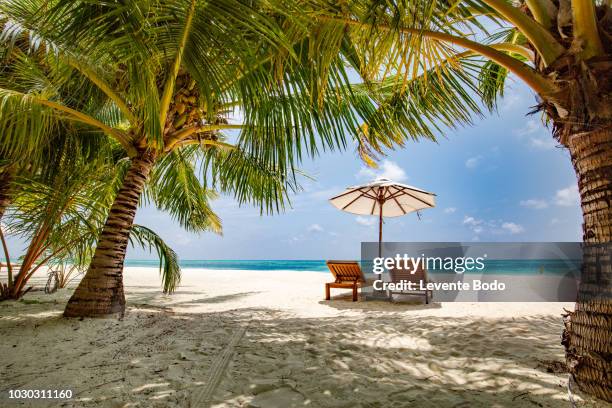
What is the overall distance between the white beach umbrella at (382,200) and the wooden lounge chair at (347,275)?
77cm

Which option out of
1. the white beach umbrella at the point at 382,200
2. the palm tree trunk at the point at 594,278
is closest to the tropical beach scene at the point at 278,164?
the palm tree trunk at the point at 594,278

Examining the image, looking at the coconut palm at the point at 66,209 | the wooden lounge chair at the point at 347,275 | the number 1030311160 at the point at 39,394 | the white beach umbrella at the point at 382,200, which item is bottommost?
the number 1030311160 at the point at 39,394

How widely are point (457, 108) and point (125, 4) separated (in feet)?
9.93

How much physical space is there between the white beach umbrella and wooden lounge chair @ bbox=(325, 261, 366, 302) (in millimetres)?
772

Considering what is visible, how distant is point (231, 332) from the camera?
3.40 m

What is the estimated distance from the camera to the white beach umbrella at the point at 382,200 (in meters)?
6.52

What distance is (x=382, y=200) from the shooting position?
6891 millimetres

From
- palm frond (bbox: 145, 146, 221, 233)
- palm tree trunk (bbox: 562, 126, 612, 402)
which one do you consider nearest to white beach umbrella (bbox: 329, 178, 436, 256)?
palm frond (bbox: 145, 146, 221, 233)

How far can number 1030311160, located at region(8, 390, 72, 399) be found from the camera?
1820 mm

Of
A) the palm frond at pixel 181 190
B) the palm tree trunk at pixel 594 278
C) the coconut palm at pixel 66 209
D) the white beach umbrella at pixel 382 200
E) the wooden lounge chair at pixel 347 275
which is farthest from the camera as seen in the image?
the white beach umbrella at pixel 382 200

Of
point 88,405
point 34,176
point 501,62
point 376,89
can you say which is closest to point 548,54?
point 501,62

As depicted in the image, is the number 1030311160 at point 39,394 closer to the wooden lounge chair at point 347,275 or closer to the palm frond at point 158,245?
the palm frond at point 158,245

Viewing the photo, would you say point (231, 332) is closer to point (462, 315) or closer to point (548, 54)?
point (462, 315)

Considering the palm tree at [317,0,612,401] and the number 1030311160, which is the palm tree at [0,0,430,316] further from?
the number 1030311160
